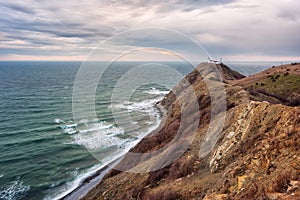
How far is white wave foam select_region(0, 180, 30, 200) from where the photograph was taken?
24.3 metres

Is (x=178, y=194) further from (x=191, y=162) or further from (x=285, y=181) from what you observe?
(x=285, y=181)

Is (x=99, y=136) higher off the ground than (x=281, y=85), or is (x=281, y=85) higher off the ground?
(x=281, y=85)

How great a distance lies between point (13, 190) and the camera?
83.4ft

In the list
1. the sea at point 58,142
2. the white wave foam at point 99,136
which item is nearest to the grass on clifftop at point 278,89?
the sea at point 58,142

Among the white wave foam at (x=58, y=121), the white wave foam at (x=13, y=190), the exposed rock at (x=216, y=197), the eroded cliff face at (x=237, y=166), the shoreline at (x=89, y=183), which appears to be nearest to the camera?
the eroded cliff face at (x=237, y=166)

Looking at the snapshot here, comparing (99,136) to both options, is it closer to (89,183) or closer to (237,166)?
(89,183)

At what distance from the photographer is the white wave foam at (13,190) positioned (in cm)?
2431

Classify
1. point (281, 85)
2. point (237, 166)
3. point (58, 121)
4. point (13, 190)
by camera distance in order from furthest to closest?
point (58, 121)
point (281, 85)
point (13, 190)
point (237, 166)

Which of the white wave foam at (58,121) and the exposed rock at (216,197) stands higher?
the exposed rock at (216,197)

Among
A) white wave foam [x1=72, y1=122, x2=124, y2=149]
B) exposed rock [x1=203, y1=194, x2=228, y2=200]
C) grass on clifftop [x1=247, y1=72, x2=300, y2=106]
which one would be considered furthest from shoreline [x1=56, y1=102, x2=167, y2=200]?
grass on clifftop [x1=247, y1=72, x2=300, y2=106]

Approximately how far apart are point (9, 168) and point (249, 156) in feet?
105

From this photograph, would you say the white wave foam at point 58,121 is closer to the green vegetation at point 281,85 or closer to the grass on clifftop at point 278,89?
the grass on clifftop at point 278,89

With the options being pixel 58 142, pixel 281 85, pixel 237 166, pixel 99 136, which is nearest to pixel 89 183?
pixel 99 136

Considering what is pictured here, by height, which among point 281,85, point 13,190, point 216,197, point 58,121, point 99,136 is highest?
point 281,85
